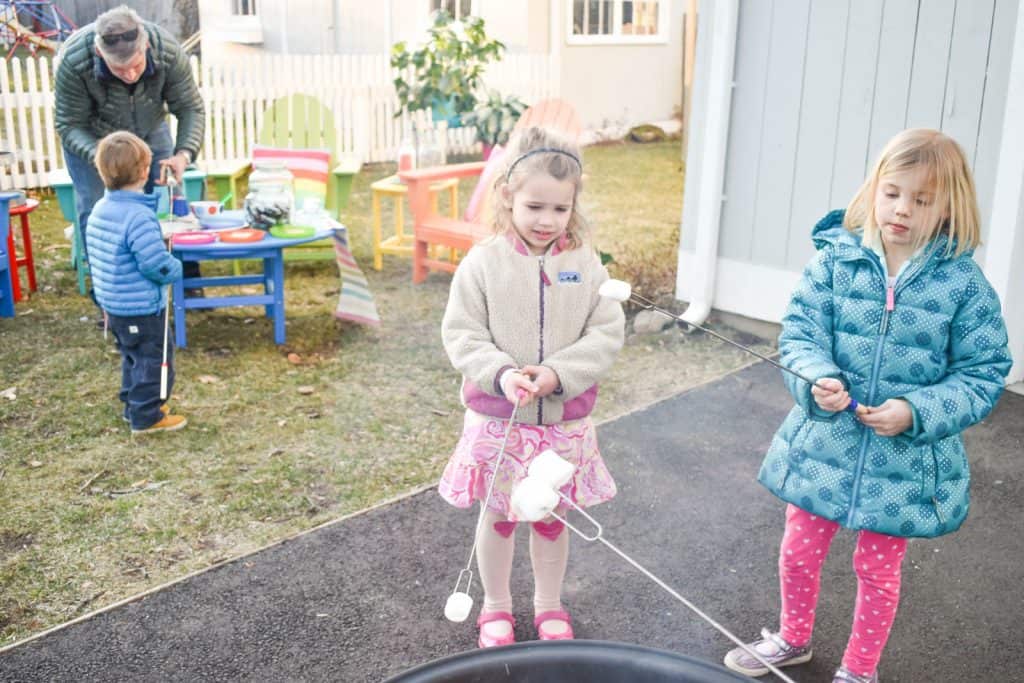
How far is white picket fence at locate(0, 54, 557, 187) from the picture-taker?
9.81 metres

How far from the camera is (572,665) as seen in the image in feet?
5.41

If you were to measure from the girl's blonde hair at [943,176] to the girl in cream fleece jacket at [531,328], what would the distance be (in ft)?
2.41

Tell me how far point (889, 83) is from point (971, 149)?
499 mm

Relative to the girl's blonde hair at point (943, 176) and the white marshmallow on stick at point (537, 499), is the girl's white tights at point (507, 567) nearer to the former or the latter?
the white marshmallow on stick at point (537, 499)

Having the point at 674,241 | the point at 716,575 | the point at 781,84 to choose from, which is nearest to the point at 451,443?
the point at 716,575

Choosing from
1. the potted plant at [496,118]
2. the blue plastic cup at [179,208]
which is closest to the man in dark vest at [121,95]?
the blue plastic cup at [179,208]

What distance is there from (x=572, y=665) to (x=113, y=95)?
4528mm

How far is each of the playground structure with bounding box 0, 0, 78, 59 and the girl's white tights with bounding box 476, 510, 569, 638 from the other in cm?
1419

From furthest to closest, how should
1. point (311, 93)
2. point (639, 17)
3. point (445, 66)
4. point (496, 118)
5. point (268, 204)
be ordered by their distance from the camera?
point (639, 17), point (311, 93), point (445, 66), point (496, 118), point (268, 204)

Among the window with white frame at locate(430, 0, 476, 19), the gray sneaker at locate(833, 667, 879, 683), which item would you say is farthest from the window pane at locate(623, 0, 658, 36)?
the gray sneaker at locate(833, 667, 879, 683)

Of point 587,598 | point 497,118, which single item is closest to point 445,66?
point 497,118

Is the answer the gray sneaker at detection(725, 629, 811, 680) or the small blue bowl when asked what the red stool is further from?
the gray sneaker at detection(725, 629, 811, 680)

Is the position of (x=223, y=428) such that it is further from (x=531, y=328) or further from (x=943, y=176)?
(x=943, y=176)

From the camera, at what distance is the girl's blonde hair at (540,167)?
255cm
